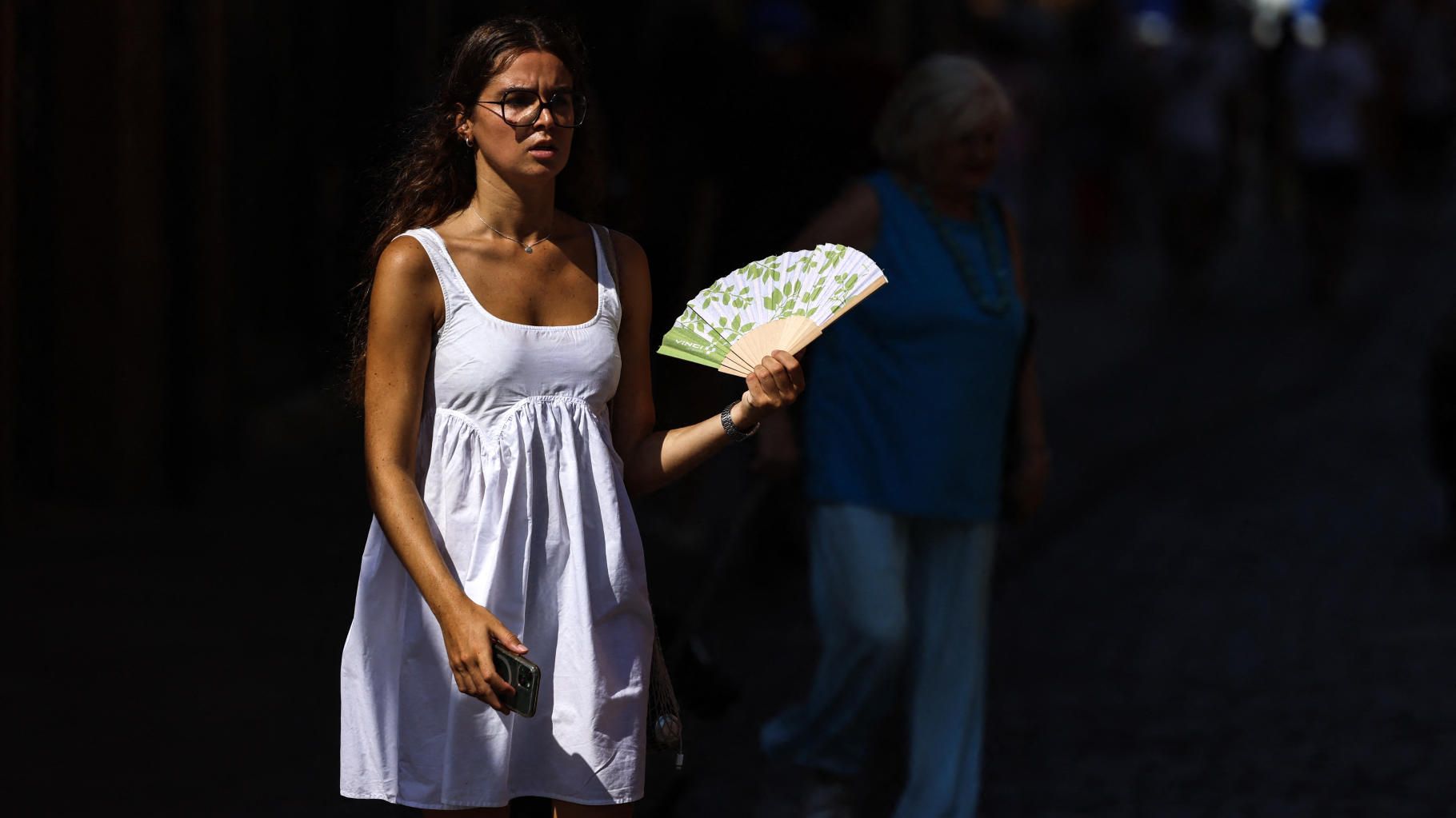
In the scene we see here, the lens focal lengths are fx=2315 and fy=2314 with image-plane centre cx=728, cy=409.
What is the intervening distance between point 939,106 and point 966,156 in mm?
122

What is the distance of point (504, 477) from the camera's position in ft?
10.9

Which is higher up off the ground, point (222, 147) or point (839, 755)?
point (222, 147)

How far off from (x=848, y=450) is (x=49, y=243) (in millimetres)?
4989

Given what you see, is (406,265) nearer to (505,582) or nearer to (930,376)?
(505,582)

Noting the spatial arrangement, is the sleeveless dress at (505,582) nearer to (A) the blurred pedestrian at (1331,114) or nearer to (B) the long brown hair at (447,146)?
(B) the long brown hair at (447,146)

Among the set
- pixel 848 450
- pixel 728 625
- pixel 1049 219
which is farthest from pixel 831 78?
pixel 1049 219

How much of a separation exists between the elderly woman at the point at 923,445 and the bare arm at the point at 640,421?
1.45 m

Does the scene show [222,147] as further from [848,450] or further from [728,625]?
[848,450]

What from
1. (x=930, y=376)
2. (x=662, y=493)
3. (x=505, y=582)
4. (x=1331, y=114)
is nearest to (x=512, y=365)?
(x=505, y=582)

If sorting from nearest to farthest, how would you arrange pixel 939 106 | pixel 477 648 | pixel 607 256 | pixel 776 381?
1. pixel 477 648
2. pixel 776 381
3. pixel 607 256
4. pixel 939 106

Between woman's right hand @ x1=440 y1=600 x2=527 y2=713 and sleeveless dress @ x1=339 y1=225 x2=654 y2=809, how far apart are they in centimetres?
11

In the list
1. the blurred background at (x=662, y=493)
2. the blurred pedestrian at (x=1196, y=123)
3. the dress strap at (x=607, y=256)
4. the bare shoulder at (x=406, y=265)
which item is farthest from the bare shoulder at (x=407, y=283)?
the blurred pedestrian at (x=1196, y=123)

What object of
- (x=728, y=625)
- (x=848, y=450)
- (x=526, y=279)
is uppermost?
(x=526, y=279)

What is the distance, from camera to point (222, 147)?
32.8 feet
